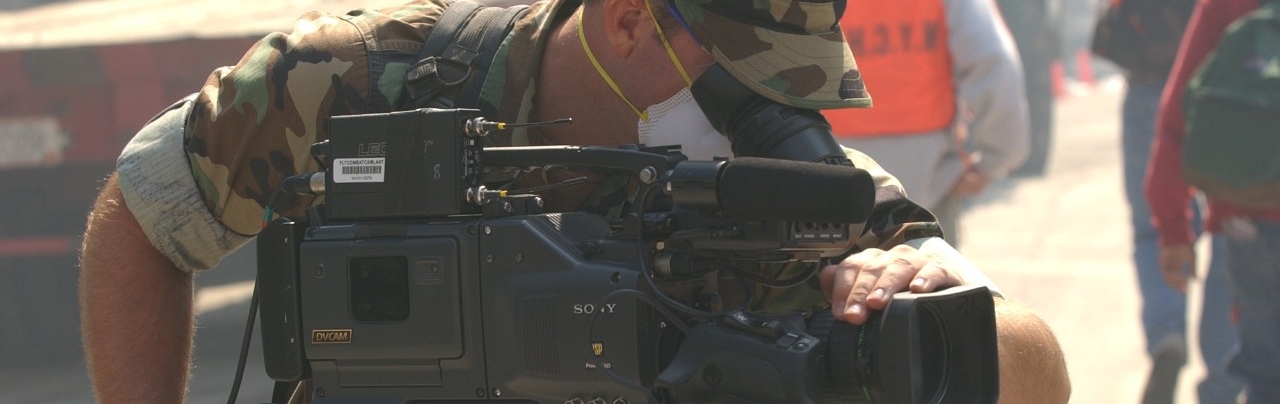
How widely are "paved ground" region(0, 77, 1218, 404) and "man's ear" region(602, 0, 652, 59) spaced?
3796mm

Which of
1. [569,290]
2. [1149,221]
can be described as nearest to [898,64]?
[1149,221]

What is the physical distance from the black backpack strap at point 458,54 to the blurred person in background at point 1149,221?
3992 mm

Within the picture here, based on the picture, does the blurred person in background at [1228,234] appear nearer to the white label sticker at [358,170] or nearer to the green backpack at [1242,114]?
the green backpack at [1242,114]

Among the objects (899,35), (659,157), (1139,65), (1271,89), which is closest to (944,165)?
(899,35)

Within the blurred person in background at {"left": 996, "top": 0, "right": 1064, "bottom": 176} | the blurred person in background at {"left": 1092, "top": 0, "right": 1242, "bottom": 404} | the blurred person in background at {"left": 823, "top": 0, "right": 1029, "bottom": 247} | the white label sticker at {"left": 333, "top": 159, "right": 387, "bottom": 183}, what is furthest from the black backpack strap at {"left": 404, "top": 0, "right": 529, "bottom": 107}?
the blurred person in background at {"left": 996, "top": 0, "right": 1064, "bottom": 176}

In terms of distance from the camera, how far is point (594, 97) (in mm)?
2420

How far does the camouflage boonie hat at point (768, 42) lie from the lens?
2301 millimetres

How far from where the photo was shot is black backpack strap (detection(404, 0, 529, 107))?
234 centimetres

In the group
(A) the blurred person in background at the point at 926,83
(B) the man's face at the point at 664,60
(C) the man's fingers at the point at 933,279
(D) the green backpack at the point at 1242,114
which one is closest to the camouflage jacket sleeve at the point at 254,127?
(B) the man's face at the point at 664,60

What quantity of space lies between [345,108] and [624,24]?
43 centimetres

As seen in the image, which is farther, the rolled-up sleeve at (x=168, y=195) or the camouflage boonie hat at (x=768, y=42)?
the rolled-up sleeve at (x=168, y=195)

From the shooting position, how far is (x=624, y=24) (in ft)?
7.85

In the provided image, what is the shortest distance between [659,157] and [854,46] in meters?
2.76

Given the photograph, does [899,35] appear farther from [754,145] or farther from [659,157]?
[659,157]
